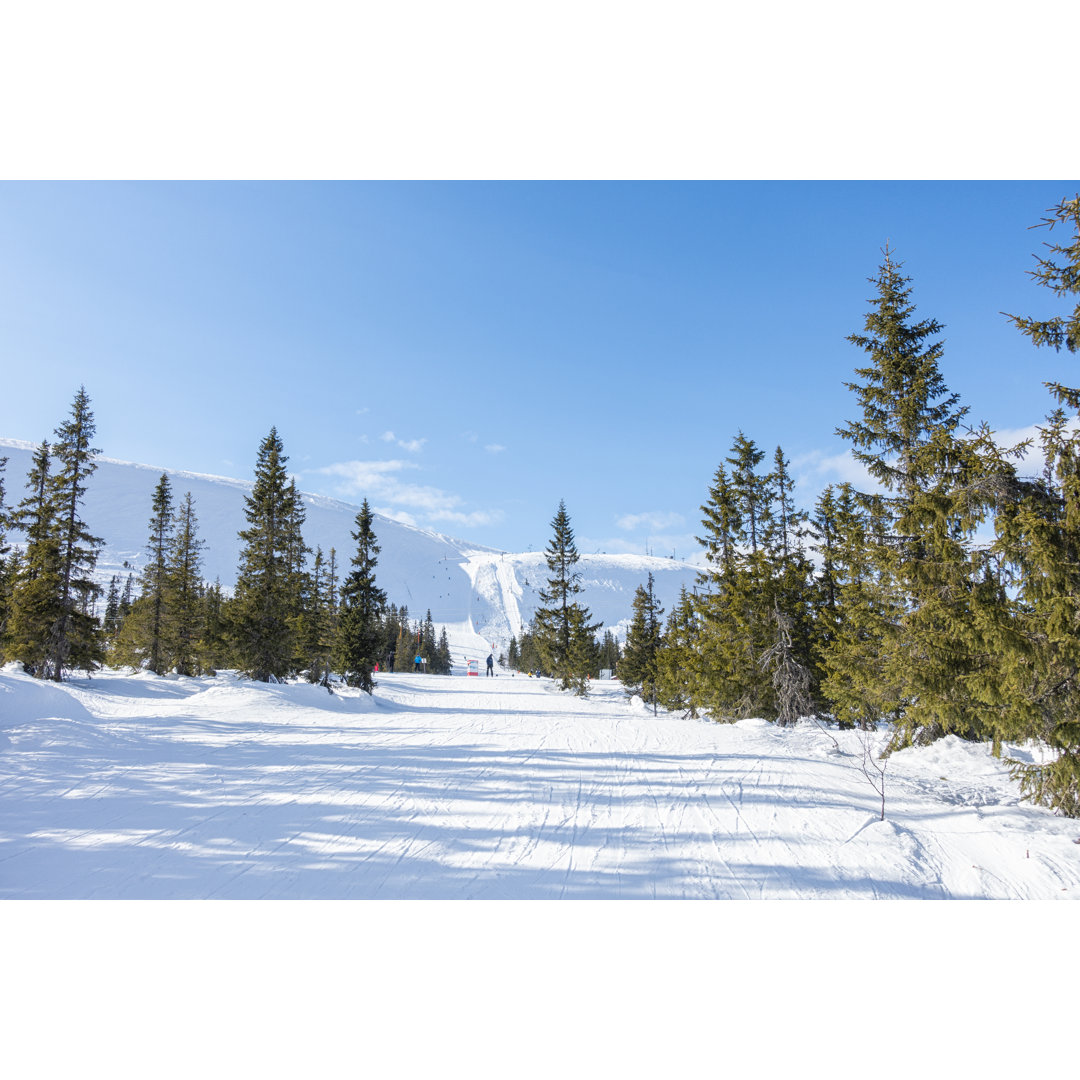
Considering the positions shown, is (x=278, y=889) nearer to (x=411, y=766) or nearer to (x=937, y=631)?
(x=411, y=766)

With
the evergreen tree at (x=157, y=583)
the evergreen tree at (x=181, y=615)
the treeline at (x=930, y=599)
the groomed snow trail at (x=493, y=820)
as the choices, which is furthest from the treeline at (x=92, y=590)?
the treeline at (x=930, y=599)

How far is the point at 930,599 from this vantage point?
7.94 meters

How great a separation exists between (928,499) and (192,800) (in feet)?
35.1

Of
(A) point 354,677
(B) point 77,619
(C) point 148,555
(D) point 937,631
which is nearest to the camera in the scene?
(D) point 937,631

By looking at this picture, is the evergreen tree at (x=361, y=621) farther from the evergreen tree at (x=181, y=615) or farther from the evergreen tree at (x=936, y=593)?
the evergreen tree at (x=936, y=593)

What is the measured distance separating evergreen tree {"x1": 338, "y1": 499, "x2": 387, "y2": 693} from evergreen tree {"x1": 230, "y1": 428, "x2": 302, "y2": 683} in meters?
3.06

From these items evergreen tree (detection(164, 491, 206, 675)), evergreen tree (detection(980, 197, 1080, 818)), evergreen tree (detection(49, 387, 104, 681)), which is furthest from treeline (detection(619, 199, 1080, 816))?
evergreen tree (detection(164, 491, 206, 675))

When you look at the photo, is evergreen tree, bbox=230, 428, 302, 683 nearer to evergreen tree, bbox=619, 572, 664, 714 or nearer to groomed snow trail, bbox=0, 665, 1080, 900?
groomed snow trail, bbox=0, 665, 1080, 900

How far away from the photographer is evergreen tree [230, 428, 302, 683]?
22.0 metres

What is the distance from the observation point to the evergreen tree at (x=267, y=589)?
72.1ft

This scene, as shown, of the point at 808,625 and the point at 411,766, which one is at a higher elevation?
the point at 808,625

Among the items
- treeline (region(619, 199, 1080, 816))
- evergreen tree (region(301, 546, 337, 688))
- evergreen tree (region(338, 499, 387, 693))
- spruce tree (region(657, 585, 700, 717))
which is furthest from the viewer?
evergreen tree (region(301, 546, 337, 688))

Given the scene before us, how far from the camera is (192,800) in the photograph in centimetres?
651
